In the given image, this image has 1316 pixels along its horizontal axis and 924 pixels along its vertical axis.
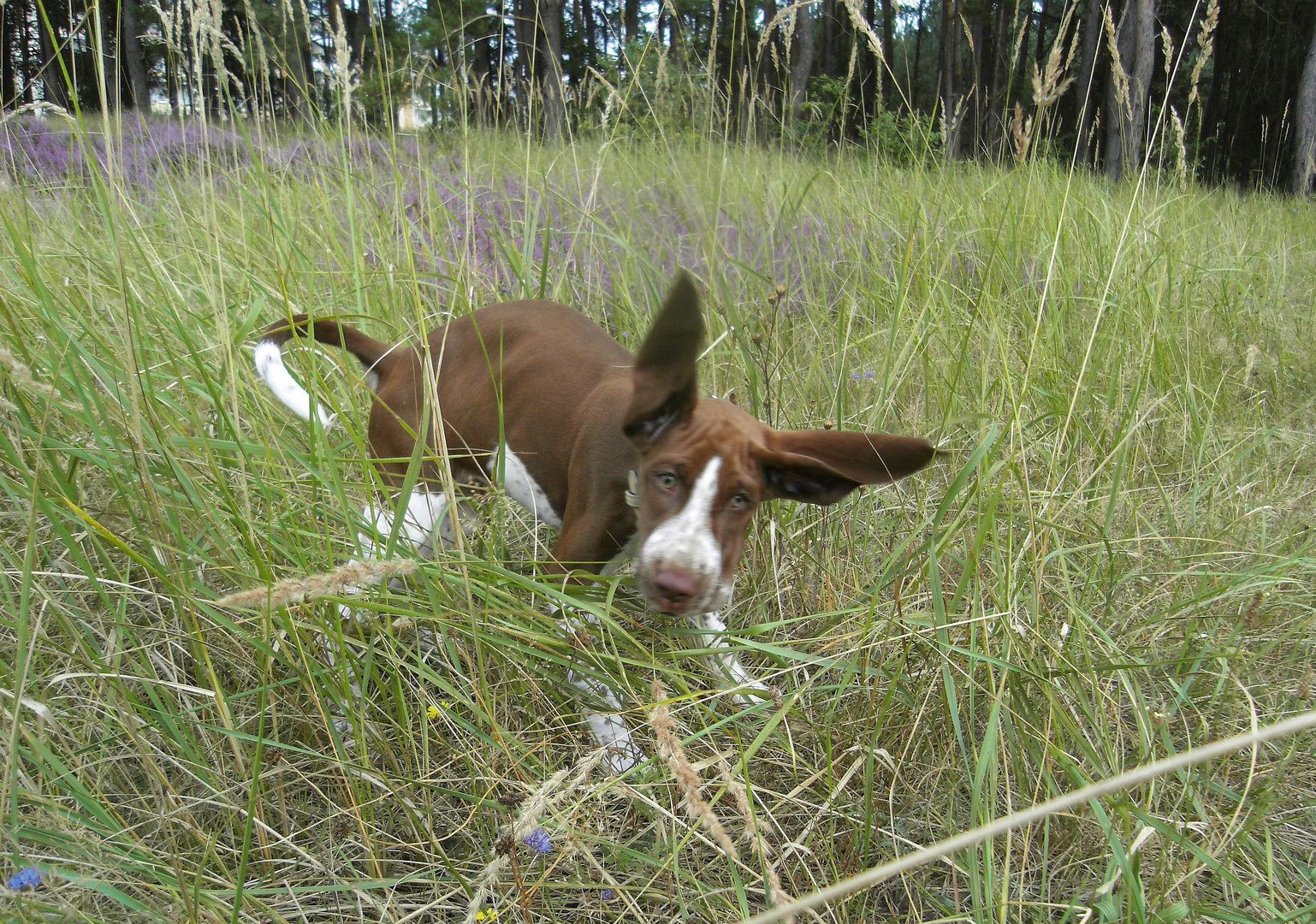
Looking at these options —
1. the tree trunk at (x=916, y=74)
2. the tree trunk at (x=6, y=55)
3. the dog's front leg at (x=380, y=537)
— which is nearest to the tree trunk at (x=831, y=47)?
the tree trunk at (x=916, y=74)

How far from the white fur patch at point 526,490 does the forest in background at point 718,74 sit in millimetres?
984

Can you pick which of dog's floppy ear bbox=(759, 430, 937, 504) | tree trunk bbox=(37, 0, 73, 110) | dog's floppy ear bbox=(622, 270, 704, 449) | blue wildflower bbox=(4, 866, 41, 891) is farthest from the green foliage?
blue wildflower bbox=(4, 866, 41, 891)

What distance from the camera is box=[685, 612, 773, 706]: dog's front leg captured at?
167cm

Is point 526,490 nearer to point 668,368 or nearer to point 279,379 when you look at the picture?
point 279,379

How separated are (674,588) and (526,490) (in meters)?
0.98

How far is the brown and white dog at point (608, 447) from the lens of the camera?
164 cm

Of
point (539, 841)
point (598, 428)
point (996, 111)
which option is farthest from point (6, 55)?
point (996, 111)

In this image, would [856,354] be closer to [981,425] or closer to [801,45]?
[981,425]

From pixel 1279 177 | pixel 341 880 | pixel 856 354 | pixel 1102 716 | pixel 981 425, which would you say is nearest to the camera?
pixel 341 880

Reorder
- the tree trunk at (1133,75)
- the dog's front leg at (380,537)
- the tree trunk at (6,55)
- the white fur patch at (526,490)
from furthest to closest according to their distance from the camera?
the tree trunk at (1133,75), the white fur patch at (526,490), the tree trunk at (6,55), the dog's front leg at (380,537)

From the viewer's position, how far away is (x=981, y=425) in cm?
248

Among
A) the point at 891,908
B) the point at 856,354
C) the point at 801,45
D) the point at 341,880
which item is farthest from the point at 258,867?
the point at 801,45

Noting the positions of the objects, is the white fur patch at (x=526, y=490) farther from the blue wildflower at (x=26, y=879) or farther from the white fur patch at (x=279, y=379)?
the blue wildflower at (x=26, y=879)

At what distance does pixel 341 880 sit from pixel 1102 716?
1424 mm
